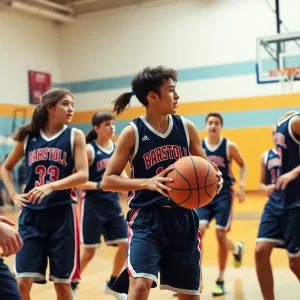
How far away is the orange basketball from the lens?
9.62 feet

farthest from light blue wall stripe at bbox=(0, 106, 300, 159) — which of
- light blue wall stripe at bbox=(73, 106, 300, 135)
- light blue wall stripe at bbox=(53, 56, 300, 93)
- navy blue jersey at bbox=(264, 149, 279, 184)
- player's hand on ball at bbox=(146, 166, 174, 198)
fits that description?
player's hand on ball at bbox=(146, 166, 174, 198)

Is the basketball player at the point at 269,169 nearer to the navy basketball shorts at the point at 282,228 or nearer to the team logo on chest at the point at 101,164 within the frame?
the navy basketball shorts at the point at 282,228

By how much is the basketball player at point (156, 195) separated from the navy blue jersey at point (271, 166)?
2.15m

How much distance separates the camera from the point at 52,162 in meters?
3.87

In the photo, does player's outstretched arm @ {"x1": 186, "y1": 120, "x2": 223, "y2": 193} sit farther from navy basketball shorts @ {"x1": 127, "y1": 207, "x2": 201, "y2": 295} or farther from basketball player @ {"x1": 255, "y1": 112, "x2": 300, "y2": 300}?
basketball player @ {"x1": 255, "y1": 112, "x2": 300, "y2": 300}

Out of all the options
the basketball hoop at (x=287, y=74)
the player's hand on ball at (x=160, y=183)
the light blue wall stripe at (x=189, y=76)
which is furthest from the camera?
the light blue wall stripe at (x=189, y=76)

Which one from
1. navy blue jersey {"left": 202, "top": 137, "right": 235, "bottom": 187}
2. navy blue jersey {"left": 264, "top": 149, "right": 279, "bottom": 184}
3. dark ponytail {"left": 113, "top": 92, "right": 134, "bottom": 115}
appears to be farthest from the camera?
navy blue jersey {"left": 202, "top": 137, "right": 235, "bottom": 187}

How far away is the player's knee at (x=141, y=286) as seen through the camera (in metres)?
2.97

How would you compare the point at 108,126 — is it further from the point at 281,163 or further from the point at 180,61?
the point at 180,61

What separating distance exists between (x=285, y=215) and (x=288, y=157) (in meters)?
0.47

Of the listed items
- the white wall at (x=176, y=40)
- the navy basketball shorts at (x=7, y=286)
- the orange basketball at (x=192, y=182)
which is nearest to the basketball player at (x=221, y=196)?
the orange basketball at (x=192, y=182)

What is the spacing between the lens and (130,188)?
10.1 ft

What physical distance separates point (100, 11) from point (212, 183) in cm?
1538

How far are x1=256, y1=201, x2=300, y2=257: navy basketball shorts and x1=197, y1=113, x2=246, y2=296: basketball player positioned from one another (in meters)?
1.23
